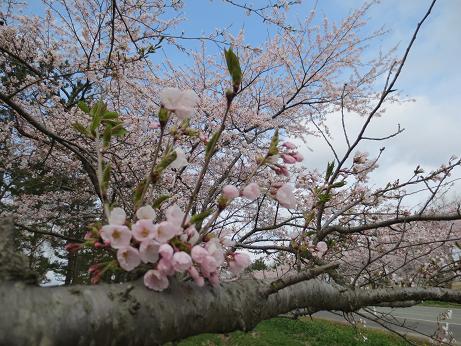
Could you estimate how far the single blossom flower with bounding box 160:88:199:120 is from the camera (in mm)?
1003

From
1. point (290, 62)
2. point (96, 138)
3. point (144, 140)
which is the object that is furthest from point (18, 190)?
point (96, 138)

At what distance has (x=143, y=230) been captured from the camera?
0.82m

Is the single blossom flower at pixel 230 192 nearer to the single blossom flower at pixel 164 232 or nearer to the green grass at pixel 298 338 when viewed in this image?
the single blossom flower at pixel 164 232

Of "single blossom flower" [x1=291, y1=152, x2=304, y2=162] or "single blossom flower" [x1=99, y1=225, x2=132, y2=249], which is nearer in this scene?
"single blossom flower" [x1=99, y1=225, x2=132, y2=249]

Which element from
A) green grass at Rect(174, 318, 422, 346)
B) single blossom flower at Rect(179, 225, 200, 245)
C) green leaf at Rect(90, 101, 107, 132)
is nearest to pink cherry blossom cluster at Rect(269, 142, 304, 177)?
single blossom flower at Rect(179, 225, 200, 245)

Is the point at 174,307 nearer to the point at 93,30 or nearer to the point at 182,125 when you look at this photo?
the point at 182,125

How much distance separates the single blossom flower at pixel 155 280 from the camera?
0.79m

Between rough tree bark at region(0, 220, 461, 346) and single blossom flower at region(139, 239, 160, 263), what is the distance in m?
0.06

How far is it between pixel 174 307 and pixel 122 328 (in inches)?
5.2

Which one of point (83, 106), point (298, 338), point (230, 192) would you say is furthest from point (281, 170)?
point (298, 338)

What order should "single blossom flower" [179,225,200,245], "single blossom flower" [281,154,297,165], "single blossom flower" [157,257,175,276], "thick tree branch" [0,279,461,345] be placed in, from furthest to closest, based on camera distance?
"single blossom flower" [281,154,297,165] < "single blossom flower" [179,225,200,245] < "single blossom flower" [157,257,175,276] < "thick tree branch" [0,279,461,345]

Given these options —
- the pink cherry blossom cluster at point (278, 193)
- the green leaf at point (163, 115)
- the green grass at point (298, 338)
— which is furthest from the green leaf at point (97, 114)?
the green grass at point (298, 338)

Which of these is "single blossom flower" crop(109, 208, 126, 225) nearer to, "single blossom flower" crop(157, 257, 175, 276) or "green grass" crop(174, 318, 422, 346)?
"single blossom flower" crop(157, 257, 175, 276)

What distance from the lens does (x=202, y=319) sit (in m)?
0.84
